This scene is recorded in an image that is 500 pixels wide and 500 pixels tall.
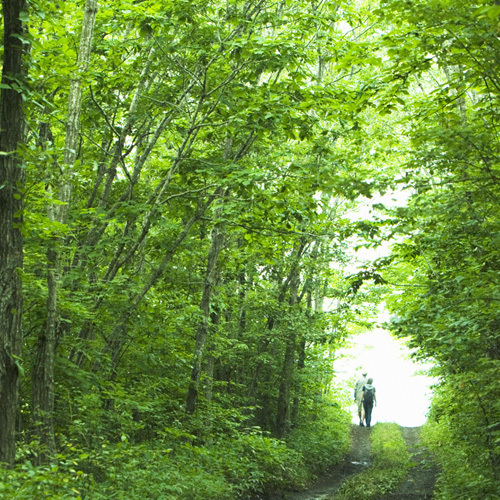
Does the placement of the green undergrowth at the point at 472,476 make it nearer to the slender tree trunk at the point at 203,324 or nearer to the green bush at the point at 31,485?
the slender tree trunk at the point at 203,324

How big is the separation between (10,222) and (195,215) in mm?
4862

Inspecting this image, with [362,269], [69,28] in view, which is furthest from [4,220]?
[69,28]

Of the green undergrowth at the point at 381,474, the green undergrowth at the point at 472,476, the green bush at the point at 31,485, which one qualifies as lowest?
the green undergrowth at the point at 381,474

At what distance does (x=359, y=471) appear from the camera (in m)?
14.0

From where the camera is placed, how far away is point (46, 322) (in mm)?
7133

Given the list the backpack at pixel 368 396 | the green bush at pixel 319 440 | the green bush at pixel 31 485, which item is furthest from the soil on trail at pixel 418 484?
the backpack at pixel 368 396

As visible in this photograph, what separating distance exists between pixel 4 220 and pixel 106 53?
5013 mm

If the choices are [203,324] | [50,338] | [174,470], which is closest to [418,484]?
[203,324]

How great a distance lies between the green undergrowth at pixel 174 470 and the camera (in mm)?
5066

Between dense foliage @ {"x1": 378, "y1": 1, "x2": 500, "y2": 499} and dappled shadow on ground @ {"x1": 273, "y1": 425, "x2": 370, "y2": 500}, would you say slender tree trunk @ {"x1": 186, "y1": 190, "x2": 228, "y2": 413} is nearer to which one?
dappled shadow on ground @ {"x1": 273, "y1": 425, "x2": 370, "y2": 500}

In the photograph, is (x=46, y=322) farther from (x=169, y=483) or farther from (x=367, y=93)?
(x=367, y=93)

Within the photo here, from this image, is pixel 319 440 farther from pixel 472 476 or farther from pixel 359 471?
pixel 472 476

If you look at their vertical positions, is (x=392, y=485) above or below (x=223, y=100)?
below

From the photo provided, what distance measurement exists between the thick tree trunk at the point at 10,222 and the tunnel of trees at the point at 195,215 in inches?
0.8
